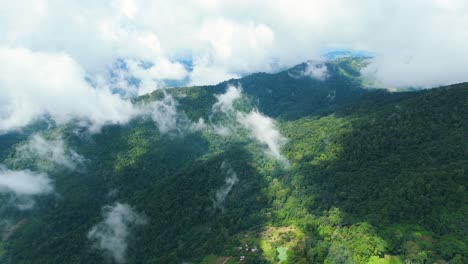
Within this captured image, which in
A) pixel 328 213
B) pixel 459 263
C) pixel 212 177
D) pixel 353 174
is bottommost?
pixel 459 263

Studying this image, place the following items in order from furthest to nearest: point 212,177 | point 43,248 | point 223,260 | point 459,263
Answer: point 212,177 < point 43,248 < point 223,260 < point 459,263

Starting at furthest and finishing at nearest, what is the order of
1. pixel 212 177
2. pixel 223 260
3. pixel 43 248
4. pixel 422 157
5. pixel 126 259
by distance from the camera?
pixel 212 177 < pixel 43 248 < pixel 126 259 < pixel 422 157 < pixel 223 260

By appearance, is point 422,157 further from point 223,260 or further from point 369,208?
point 223,260

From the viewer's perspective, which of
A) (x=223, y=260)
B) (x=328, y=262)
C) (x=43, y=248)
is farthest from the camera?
(x=43, y=248)

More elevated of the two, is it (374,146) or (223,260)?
(374,146)

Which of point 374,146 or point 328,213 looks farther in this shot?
point 374,146

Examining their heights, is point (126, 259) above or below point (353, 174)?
below

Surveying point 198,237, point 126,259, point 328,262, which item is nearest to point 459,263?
point 328,262

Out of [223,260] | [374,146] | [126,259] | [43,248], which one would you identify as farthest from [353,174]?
[43,248]

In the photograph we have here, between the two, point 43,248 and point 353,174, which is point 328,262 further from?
point 43,248
